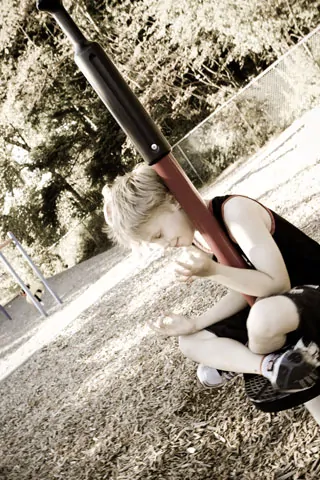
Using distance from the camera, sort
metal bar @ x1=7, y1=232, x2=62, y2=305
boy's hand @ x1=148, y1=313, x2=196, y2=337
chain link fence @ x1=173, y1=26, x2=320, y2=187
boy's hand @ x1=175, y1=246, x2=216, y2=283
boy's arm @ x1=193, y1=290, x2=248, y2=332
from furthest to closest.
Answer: chain link fence @ x1=173, y1=26, x2=320, y2=187 → metal bar @ x1=7, y1=232, x2=62, y2=305 → boy's arm @ x1=193, y1=290, x2=248, y2=332 → boy's hand @ x1=148, y1=313, x2=196, y2=337 → boy's hand @ x1=175, y1=246, x2=216, y2=283

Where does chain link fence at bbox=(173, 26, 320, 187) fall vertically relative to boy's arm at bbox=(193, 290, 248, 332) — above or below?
above

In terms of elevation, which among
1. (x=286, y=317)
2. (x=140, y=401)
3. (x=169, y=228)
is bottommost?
(x=140, y=401)

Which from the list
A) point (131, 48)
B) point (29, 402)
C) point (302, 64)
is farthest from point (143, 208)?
point (131, 48)

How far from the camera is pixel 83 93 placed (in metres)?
16.2

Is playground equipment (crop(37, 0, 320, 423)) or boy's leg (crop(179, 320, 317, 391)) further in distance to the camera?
boy's leg (crop(179, 320, 317, 391))

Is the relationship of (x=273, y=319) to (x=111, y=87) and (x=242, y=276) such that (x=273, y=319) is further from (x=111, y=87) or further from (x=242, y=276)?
(x=111, y=87)

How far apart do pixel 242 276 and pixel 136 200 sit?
50 cm

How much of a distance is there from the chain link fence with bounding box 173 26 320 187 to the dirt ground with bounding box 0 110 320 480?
305 centimetres

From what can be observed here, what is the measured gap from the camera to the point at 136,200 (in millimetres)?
1867

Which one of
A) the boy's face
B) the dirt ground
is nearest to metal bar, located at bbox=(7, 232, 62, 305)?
the dirt ground

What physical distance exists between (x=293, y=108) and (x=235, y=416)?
914 cm

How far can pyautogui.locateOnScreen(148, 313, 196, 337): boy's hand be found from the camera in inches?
76.0

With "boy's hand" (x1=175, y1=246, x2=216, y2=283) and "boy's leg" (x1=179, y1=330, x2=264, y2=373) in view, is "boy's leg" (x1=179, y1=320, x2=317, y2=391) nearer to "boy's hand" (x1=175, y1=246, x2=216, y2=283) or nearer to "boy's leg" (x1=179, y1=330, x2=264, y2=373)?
"boy's leg" (x1=179, y1=330, x2=264, y2=373)

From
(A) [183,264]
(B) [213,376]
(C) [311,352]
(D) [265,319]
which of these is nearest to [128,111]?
(A) [183,264]
